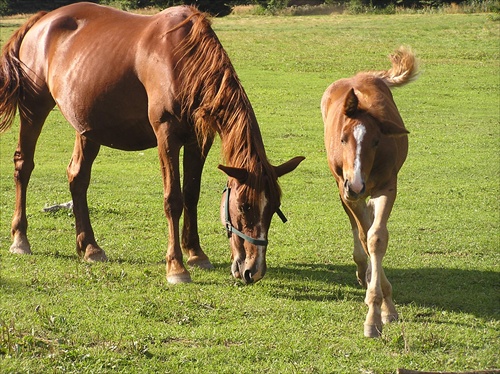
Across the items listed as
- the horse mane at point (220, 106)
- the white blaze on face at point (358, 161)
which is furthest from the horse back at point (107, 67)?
the white blaze on face at point (358, 161)

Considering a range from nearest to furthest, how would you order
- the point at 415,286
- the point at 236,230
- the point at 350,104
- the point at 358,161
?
1. the point at 358,161
2. the point at 350,104
3. the point at 236,230
4. the point at 415,286

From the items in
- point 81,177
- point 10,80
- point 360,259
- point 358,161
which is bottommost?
point 360,259

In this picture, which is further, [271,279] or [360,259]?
[271,279]

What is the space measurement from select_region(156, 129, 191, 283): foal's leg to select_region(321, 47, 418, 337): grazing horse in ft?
4.71

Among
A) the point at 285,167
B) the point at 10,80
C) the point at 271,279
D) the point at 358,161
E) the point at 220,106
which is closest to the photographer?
the point at 358,161

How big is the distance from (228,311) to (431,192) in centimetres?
685

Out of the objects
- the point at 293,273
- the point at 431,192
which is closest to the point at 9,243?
the point at 293,273

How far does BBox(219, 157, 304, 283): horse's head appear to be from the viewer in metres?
7.02

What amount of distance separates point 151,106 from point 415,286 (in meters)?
2.98

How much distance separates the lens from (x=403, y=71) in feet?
27.6

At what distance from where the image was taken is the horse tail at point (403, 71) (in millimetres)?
8344

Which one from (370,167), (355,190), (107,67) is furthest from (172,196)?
(355,190)

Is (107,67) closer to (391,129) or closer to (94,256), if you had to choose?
(94,256)

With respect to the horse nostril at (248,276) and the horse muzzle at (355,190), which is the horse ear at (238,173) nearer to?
the horse nostril at (248,276)
